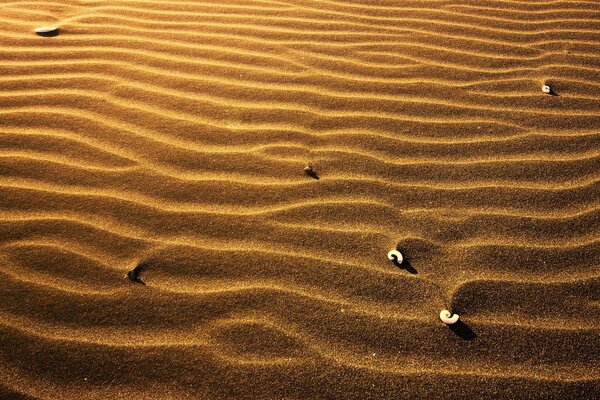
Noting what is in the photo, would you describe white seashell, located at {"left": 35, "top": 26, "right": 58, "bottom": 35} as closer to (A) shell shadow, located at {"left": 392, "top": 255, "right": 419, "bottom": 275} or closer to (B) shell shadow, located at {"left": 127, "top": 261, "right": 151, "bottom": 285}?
(B) shell shadow, located at {"left": 127, "top": 261, "right": 151, "bottom": 285}

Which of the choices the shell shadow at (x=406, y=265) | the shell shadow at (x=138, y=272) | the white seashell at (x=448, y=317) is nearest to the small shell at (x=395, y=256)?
the shell shadow at (x=406, y=265)

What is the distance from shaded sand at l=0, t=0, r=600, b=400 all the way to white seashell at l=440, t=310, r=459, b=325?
0.03 metres

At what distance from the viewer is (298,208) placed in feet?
6.73

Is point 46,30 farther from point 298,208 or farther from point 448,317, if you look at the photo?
point 448,317

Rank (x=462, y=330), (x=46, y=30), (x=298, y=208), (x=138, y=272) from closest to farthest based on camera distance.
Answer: (x=462, y=330), (x=138, y=272), (x=298, y=208), (x=46, y=30)

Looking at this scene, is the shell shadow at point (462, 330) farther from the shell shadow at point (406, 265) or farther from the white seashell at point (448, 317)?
the shell shadow at point (406, 265)

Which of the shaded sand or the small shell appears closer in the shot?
the shaded sand

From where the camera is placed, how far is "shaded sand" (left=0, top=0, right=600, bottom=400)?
5.16ft

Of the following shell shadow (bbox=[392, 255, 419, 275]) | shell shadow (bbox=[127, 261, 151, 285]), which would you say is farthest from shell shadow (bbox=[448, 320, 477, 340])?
shell shadow (bbox=[127, 261, 151, 285])

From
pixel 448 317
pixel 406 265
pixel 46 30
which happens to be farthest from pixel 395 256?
pixel 46 30

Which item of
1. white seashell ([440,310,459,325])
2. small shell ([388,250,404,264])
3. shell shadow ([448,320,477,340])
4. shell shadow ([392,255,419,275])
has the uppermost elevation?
small shell ([388,250,404,264])

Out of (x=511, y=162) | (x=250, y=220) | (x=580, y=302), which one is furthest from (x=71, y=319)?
(x=511, y=162)

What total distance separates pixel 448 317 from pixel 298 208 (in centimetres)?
79

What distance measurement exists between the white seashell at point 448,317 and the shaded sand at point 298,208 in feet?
0.10
